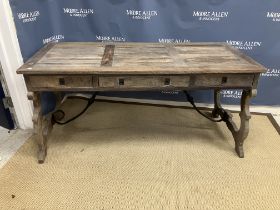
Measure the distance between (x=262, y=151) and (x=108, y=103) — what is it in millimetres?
1487

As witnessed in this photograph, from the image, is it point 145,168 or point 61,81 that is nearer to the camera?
point 61,81

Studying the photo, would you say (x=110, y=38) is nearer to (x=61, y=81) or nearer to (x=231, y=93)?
(x=61, y=81)

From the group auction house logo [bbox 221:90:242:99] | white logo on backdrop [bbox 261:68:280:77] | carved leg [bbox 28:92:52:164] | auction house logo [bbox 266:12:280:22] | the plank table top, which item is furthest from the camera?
auction house logo [bbox 221:90:242:99]

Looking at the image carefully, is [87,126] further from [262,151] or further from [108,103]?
[262,151]

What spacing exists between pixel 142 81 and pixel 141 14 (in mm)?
857

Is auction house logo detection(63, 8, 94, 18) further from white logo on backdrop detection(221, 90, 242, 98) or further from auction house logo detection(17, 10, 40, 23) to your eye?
white logo on backdrop detection(221, 90, 242, 98)

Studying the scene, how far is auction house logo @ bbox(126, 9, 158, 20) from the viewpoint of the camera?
2203mm

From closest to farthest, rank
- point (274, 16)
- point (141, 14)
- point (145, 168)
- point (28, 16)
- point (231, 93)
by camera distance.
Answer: point (145, 168)
point (28, 16)
point (274, 16)
point (141, 14)
point (231, 93)

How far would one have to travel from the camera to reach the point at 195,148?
6.70 ft

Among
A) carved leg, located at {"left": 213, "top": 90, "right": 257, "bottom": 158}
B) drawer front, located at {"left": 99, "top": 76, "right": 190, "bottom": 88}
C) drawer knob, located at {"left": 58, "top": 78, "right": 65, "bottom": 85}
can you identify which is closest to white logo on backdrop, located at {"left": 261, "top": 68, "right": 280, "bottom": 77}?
carved leg, located at {"left": 213, "top": 90, "right": 257, "bottom": 158}

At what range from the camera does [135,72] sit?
1564mm

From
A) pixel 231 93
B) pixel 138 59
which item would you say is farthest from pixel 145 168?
pixel 231 93

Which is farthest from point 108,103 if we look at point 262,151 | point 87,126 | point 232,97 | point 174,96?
point 262,151

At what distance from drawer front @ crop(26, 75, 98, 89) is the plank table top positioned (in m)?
0.06
